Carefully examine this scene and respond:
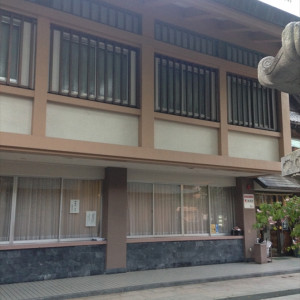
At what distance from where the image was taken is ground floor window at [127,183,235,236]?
12586mm

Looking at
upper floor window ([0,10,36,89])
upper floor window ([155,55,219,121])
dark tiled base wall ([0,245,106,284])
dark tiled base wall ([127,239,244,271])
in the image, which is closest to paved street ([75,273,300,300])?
dark tiled base wall ([0,245,106,284])

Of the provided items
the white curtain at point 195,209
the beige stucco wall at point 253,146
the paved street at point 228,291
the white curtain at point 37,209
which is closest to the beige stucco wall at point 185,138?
the beige stucco wall at point 253,146

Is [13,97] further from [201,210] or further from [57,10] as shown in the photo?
[201,210]

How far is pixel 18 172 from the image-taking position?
10.5 m

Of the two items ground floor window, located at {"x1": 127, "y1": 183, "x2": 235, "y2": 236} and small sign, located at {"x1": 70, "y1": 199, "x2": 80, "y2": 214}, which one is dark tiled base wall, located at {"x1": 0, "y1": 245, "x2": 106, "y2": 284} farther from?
ground floor window, located at {"x1": 127, "y1": 183, "x2": 235, "y2": 236}

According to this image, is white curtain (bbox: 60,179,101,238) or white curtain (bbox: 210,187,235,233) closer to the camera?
white curtain (bbox: 60,179,101,238)

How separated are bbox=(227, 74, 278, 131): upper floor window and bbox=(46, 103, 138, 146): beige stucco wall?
376 cm

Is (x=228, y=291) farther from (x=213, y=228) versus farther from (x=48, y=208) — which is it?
(x=48, y=208)

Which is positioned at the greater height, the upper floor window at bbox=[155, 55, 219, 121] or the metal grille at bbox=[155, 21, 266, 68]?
the metal grille at bbox=[155, 21, 266, 68]

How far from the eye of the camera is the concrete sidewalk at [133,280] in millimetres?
9052

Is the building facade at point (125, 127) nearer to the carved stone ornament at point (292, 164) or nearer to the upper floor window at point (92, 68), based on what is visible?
the upper floor window at point (92, 68)

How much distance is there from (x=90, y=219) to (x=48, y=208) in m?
1.35

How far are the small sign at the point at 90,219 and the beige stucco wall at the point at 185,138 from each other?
3029 mm

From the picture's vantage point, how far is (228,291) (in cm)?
988
